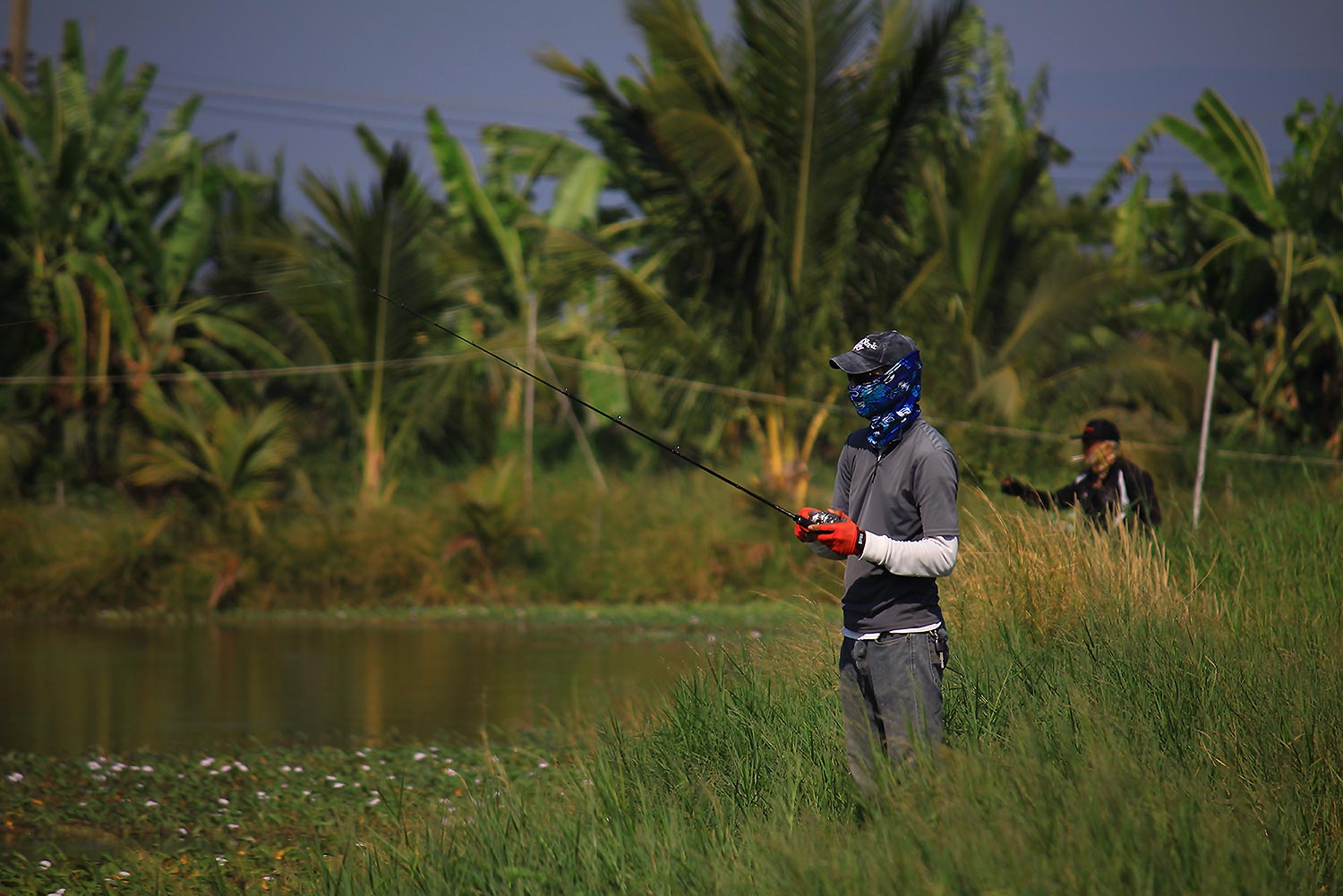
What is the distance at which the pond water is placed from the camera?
35.8 ft

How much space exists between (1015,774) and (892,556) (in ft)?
2.69

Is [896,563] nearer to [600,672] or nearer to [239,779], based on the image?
[239,779]

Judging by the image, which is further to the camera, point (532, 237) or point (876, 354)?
point (532, 237)

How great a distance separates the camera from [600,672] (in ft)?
46.7

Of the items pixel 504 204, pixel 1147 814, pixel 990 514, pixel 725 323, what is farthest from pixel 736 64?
pixel 1147 814

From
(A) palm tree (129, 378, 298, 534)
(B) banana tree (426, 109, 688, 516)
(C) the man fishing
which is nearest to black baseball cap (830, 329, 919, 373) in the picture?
(C) the man fishing

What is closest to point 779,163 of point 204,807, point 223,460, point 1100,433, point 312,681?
point 223,460

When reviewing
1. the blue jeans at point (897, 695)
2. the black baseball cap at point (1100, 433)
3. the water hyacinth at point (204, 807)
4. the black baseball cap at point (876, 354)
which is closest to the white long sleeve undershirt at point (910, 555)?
the blue jeans at point (897, 695)

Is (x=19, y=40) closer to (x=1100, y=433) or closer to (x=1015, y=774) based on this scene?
(x=1100, y=433)

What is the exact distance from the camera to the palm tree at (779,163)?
2134 cm

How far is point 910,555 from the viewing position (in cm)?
504

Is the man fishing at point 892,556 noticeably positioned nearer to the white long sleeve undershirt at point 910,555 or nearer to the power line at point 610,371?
the white long sleeve undershirt at point 910,555

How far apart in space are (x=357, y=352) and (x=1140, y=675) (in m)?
20.1

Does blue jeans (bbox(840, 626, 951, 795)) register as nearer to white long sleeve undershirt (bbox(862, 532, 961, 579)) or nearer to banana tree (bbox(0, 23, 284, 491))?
white long sleeve undershirt (bbox(862, 532, 961, 579))
